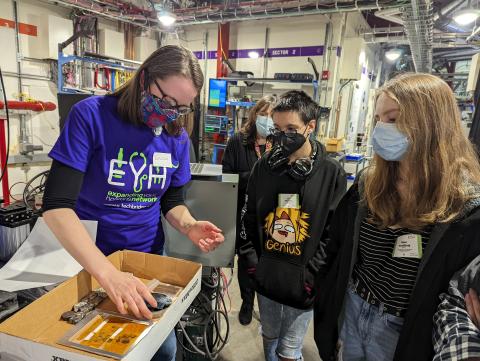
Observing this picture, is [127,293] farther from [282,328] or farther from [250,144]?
[250,144]

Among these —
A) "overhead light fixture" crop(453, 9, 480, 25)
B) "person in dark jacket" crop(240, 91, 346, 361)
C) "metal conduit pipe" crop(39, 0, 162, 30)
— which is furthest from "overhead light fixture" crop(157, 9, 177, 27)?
"person in dark jacket" crop(240, 91, 346, 361)

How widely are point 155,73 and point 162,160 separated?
0.29 m

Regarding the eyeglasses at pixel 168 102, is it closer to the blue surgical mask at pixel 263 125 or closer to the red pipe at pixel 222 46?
the blue surgical mask at pixel 263 125

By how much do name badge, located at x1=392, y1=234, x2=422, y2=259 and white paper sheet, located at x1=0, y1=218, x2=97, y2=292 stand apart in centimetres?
93

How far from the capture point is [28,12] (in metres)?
4.46

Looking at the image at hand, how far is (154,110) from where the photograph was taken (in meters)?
1.01

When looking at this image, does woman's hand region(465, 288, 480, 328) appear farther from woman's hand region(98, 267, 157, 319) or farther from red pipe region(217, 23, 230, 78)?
Answer: red pipe region(217, 23, 230, 78)

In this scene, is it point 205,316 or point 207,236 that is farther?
point 205,316

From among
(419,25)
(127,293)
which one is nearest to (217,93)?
(419,25)

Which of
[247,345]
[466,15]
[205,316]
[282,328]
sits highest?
[466,15]

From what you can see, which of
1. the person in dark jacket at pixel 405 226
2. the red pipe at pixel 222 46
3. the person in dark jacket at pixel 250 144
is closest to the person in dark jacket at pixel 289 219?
the person in dark jacket at pixel 405 226

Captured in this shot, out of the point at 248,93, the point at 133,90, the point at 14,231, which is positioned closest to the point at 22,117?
the point at 248,93

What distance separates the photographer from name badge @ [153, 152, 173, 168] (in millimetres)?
1041

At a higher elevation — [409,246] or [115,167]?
[115,167]
